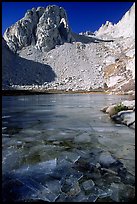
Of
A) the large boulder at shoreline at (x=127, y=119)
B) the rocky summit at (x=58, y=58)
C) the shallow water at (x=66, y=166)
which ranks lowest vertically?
the shallow water at (x=66, y=166)

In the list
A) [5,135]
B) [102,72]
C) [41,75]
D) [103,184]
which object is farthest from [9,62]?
[103,184]

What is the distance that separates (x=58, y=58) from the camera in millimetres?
115312

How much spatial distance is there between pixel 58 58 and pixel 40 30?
20.3 m

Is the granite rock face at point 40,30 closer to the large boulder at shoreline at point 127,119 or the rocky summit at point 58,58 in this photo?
the rocky summit at point 58,58

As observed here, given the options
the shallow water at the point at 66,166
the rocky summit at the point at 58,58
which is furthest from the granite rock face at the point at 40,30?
the shallow water at the point at 66,166

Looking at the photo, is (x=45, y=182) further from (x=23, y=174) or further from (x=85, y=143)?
(x=85, y=143)

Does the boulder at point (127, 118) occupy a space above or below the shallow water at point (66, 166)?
above

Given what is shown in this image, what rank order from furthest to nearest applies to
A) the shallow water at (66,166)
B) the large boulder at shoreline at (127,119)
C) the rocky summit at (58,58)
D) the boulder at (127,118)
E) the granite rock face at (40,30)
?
1. the granite rock face at (40,30)
2. the rocky summit at (58,58)
3. the boulder at (127,118)
4. the large boulder at shoreline at (127,119)
5. the shallow water at (66,166)

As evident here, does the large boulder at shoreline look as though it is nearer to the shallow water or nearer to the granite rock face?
the shallow water

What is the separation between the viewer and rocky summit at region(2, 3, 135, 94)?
94.8 meters

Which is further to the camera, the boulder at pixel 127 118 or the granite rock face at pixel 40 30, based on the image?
the granite rock face at pixel 40 30

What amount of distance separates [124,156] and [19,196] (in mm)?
4000

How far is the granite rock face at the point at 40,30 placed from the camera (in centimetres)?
12231

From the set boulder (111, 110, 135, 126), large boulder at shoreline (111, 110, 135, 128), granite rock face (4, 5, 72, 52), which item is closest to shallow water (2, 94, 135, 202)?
large boulder at shoreline (111, 110, 135, 128)
